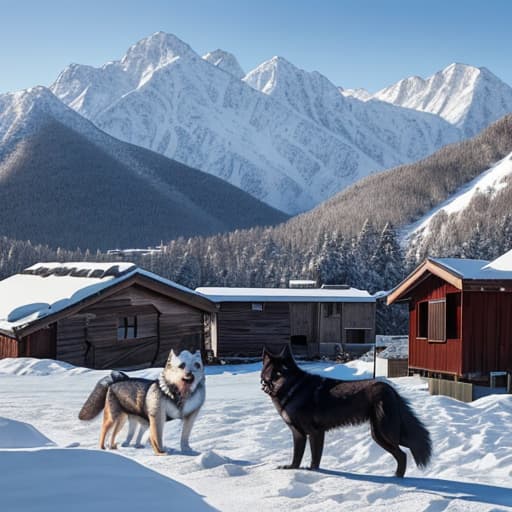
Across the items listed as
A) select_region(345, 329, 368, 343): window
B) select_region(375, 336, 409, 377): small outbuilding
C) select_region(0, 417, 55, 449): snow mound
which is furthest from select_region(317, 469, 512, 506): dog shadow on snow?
select_region(345, 329, 368, 343): window

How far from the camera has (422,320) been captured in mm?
20406

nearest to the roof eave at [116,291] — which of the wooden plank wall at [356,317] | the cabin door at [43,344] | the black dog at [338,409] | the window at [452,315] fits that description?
the cabin door at [43,344]

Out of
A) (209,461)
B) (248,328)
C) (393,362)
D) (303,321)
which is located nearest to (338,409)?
(209,461)

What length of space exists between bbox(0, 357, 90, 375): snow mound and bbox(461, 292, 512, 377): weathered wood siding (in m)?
10.7

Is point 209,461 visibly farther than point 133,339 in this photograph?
No

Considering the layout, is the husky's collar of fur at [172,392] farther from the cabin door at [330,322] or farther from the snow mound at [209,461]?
the cabin door at [330,322]

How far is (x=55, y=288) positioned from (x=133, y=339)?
350cm

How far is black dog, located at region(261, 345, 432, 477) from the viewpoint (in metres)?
7.36

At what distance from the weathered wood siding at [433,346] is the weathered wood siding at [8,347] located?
13186 millimetres

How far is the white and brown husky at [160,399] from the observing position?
892cm

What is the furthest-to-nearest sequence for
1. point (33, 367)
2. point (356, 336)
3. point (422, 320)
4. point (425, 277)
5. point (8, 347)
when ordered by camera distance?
point (356, 336) < point (8, 347) < point (33, 367) < point (422, 320) < point (425, 277)

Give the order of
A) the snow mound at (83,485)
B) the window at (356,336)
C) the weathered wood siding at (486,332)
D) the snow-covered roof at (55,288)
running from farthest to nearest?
the window at (356,336) < the snow-covered roof at (55,288) < the weathered wood siding at (486,332) < the snow mound at (83,485)

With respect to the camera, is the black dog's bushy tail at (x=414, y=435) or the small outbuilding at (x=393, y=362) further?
the small outbuilding at (x=393, y=362)

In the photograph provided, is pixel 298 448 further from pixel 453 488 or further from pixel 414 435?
pixel 453 488
